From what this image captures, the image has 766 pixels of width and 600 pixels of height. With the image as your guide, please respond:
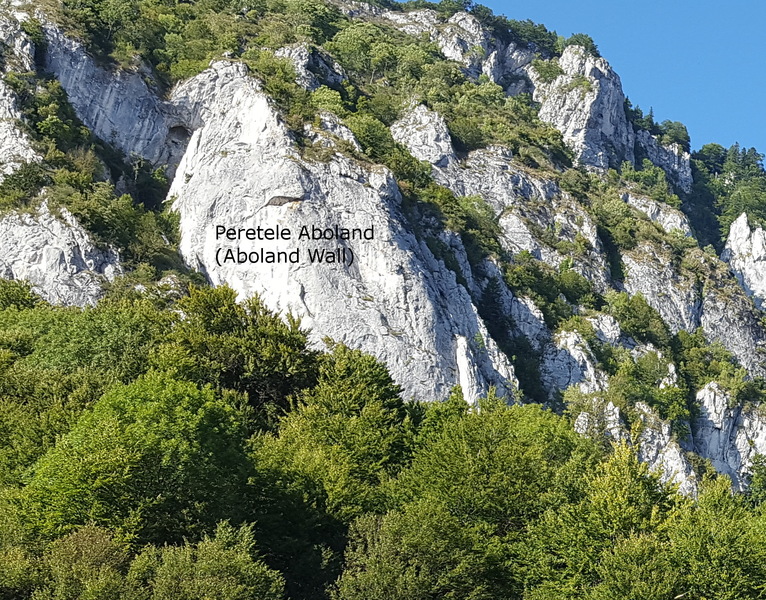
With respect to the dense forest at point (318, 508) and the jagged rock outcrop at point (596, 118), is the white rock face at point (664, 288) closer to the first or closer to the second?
the jagged rock outcrop at point (596, 118)

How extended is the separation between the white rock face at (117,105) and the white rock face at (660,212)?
54.6 meters

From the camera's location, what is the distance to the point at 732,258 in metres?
115

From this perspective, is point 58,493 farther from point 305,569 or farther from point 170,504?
point 305,569

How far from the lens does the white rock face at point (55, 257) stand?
51.6 meters

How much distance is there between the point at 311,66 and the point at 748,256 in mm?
61199

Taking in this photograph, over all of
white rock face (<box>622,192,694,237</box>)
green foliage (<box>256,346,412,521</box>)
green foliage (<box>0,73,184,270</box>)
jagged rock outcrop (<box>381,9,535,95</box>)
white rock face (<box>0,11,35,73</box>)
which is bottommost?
green foliage (<box>256,346,412,521</box>)

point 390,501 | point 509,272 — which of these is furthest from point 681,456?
point 390,501

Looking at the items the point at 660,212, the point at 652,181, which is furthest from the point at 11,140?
the point at 652,181

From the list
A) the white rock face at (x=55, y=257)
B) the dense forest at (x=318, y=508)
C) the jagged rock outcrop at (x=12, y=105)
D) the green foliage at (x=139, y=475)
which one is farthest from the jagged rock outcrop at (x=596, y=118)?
the green foliage at (x=139, y=475)

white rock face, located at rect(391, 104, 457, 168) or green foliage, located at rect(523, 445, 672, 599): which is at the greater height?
white rock face, located at rect(391, 104, 457, 168)

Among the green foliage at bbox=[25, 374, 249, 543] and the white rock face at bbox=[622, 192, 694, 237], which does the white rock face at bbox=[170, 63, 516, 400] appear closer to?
the green foliage at bbox=[25, 374, 249, 543]

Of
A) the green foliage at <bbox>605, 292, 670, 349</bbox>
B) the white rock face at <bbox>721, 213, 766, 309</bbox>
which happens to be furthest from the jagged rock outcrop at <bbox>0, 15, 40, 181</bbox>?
the white rock face at <bbox>721, 213, 766, 309</bbox>

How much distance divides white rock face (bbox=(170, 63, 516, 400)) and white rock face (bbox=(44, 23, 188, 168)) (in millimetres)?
3016

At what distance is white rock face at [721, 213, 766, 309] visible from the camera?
11138cm
